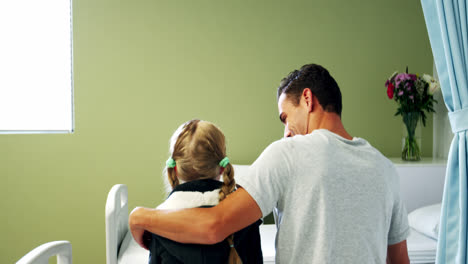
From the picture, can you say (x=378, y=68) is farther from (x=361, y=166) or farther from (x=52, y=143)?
(x=52, y=143)

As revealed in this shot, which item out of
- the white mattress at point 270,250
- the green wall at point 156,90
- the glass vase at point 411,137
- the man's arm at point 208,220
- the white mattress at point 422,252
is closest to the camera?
the man's arm at point 208,220

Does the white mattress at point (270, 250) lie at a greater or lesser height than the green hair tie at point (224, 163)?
lesser

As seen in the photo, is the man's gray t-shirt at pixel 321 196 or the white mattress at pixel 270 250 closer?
the man's gray t-shirt at pixel 321 196

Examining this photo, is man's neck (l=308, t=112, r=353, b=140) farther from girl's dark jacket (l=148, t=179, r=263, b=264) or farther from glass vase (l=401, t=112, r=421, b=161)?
glass vase (l=401, t=112, r=421, b=161)

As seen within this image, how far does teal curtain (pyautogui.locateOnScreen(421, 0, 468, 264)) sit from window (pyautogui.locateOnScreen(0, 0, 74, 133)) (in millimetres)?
2224

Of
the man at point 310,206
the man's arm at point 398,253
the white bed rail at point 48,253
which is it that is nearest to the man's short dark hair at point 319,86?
the man at point 310,206

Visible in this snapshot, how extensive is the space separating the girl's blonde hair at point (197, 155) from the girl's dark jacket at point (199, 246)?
0.04 metres

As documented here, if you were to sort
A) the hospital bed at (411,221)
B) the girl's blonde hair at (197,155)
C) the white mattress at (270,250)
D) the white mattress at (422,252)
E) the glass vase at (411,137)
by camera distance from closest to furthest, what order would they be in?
the girl's blonde hair at (197,155), the hospital bed at (411,221), the white mattress at (270,250), the white mattress at (422,252), the glass vase at (411,137)

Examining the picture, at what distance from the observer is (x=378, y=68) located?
2.73 m

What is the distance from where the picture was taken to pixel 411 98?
96.7 inches

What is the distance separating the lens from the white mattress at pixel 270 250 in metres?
1.62

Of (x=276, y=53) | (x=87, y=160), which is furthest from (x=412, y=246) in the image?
(x=87, y=160)

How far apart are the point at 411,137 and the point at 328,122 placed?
1.84 metres

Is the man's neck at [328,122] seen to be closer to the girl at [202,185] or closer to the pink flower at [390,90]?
the girl at [202,185]
